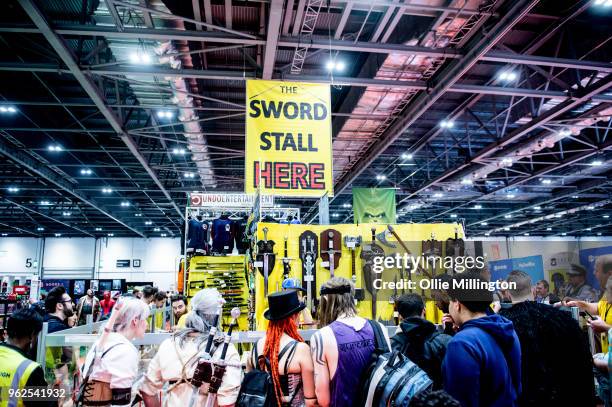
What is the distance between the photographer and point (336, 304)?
288 centimetres

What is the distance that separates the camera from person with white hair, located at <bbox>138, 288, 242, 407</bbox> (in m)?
2.64

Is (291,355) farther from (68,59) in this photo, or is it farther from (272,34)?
(68,59)

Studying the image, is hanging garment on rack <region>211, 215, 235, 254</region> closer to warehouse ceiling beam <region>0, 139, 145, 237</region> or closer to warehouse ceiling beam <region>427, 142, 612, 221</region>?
warehouse ceiling beam <region>0, 139, 145, 237</region>

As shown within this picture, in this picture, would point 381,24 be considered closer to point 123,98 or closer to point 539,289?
point 539,289

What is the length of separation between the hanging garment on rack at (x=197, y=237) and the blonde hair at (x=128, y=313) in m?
5.28

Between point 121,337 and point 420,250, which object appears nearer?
point 121,337

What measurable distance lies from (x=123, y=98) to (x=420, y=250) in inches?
312

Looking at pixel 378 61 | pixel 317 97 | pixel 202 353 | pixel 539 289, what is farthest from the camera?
pixel 378 61

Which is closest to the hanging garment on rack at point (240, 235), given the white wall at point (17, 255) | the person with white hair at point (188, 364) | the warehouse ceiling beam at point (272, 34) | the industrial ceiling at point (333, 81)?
the industrial ceiling at point (333, 81)

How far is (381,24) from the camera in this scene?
674 centimetres

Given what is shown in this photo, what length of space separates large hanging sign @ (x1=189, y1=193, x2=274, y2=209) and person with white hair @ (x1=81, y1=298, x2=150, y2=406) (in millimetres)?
6472

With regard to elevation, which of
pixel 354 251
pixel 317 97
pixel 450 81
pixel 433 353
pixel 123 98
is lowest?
pixel 433 353

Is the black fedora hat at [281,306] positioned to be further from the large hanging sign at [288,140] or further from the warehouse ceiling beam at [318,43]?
the warehouse ceiling beam at [318,43]

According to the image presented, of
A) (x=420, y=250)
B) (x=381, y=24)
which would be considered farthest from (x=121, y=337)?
(x=381, y=24)
